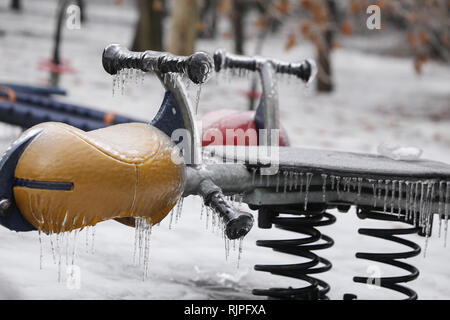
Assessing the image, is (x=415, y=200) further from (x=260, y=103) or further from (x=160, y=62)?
(x=160, y=62)

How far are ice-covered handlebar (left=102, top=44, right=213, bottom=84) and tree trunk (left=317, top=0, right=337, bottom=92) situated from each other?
445 inches

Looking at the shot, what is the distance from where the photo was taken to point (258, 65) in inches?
156

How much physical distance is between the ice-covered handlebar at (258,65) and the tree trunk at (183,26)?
25.8 ft

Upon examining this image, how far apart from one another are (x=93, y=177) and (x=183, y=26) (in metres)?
9.74

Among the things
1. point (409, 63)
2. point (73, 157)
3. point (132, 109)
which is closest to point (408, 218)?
point (73, 157)

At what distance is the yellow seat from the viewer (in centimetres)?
226

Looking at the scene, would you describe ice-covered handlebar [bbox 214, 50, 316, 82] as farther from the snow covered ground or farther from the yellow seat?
the yellow seat

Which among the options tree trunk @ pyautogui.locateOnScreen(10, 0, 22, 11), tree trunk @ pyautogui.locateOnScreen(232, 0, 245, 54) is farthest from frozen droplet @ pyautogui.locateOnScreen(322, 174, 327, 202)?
tree trunk @ pyautogui.locateOnScreen(10, 0, 22, 11)

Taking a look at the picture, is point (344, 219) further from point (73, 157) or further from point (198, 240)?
point (73, 157)

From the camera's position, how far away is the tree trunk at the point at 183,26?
1177 centimetres

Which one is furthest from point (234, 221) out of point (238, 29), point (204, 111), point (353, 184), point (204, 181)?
point (238, 29)

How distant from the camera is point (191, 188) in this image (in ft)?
8.98

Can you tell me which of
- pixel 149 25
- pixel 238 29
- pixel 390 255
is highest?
pixel 238 29

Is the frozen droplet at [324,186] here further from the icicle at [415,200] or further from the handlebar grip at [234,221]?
the handlebar grip at [234,221]
